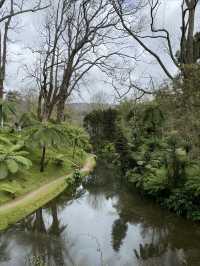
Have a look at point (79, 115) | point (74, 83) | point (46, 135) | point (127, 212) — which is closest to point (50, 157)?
point (46, 135)

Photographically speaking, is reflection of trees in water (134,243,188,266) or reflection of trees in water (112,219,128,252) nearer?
reflection of trees in water (134,243,188,266)

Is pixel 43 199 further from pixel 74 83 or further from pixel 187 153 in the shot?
pixel 74 83

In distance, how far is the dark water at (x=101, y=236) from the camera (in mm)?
7070

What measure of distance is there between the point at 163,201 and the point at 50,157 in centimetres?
672

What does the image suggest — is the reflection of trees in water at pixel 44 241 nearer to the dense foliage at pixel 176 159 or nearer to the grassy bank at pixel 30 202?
the grassy bank at pixel 30 202

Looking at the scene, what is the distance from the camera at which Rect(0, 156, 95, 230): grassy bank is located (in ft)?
30.7

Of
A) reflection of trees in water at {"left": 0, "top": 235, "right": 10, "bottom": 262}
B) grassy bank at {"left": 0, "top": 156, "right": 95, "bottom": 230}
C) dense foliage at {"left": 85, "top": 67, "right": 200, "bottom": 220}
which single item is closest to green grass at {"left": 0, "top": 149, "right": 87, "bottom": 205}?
grassy bank at {"left": 0, "top": 156, "right": 95, "bottom": 230}

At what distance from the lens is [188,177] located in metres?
10.5

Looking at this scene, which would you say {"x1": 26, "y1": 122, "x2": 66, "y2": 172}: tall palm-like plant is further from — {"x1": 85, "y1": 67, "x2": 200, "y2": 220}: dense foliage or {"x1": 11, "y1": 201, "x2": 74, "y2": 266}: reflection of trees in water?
{"x1": 11, "y1": 201, "x2": 74, "y2": 266}: reflection of trees in water

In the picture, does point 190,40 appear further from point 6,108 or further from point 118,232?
point 6,108

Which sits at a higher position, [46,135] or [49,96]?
[49,96]

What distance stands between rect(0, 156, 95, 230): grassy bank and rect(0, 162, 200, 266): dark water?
261 mm

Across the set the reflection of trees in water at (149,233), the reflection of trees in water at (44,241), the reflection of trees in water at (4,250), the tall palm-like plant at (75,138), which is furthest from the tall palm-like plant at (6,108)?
the reflection of trees in water at (4,250)

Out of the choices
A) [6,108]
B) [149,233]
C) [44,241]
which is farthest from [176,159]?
[6,108]
